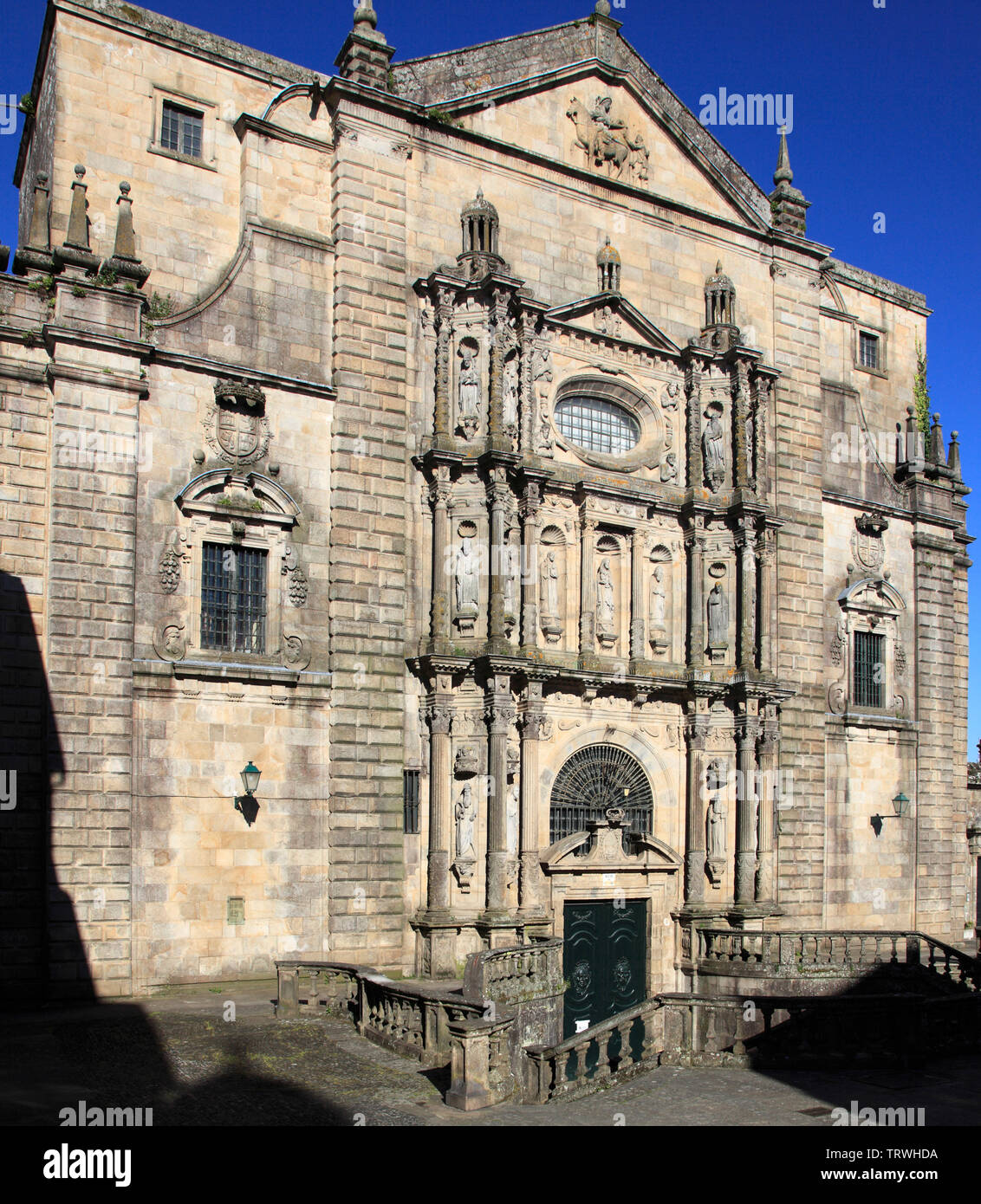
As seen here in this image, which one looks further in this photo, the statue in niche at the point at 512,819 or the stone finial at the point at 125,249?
the statue in niche at the point at 512,819

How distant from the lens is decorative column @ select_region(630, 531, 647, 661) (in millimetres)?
25172

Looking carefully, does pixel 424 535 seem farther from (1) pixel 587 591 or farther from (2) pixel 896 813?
(2) pixel 896 813

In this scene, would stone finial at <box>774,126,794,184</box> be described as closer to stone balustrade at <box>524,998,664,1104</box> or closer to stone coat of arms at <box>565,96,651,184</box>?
stone coat of arms at <box>565,96,651,184</box>

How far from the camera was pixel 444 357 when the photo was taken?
2334cm

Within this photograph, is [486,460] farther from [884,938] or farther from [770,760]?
[884,938]

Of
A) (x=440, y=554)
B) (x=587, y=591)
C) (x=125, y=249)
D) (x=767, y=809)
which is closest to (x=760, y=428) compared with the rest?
(x=587, y=591)

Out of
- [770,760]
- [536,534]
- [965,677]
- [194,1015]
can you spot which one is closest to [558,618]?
[536,534]

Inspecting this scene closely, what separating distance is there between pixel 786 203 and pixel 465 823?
690 inches

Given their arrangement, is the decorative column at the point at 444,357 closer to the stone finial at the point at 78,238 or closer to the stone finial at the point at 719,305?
the stone finial at the point at 78,238

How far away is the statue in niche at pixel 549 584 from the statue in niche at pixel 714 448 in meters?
4.68

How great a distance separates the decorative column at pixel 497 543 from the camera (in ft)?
74.7

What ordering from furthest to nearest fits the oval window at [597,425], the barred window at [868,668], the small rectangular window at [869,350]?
the small rectangular window at [869,350], the barred window at [868,668], the oval window at [597,425]

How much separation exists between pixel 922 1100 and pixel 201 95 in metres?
21.1

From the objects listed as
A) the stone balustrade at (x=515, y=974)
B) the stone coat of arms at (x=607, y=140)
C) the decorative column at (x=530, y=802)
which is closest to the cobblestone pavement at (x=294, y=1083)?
the stone balustrade at (x=515, y=974)
